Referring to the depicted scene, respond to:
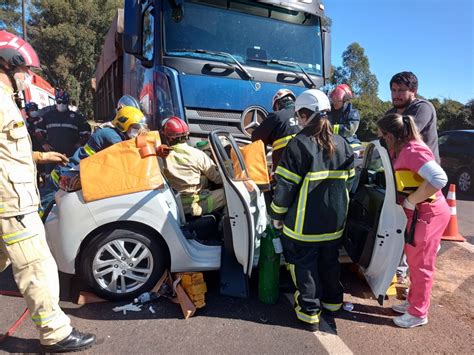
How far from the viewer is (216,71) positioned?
470cm

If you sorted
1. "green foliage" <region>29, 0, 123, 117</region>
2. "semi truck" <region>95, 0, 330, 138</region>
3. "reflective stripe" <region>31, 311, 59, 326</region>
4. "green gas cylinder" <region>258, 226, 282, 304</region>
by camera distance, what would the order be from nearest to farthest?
"reflective stripe" <region>31, 311, 59, 326</region> < "green gas cylinder" <region>258, 226, 282, 304</region> < "semi truck" <region>95, 0, 330, 138</region> < "green foliage" <region>29, 0, 123, 117</region>

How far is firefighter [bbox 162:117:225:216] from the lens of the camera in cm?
366

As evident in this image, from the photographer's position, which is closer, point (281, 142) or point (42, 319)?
point (42, 319)

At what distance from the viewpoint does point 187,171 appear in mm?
3713

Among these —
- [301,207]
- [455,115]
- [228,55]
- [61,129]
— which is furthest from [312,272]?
[455,115]

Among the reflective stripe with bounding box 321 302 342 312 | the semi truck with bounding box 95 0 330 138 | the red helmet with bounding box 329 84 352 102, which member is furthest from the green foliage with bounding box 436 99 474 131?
the reflective stripe with bounding box 321 302 342 312

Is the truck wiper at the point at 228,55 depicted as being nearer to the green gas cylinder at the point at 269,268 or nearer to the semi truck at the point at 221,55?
the semi truck at the point at 221,55

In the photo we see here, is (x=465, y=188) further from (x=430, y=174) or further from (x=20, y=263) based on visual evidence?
(x=20, y=263)

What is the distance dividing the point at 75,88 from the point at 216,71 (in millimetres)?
28734

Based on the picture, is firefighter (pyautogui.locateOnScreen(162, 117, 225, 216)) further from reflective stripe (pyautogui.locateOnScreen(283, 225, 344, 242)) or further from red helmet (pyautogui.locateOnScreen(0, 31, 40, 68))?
red helmet (pyautogui.locateOnScreen(0, 31, 40, 68))

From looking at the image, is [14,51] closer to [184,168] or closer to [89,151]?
[89,151]

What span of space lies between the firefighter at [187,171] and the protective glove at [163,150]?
4cm

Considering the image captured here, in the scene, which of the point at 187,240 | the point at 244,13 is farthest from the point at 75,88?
the point at 187,240

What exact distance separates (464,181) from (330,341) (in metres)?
8.40
